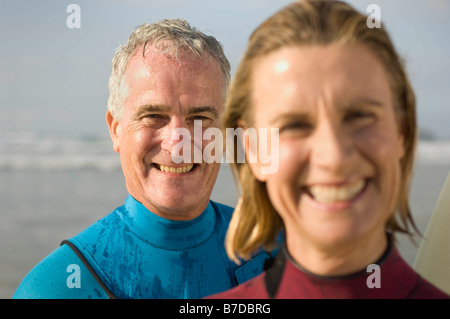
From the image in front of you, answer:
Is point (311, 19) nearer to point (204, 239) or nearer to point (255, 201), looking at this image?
point (255, 201)

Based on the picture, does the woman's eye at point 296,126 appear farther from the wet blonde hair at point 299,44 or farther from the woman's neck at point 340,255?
the woman's neck at point 340,255

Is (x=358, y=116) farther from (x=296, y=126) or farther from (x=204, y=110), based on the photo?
(x=204, y=110)

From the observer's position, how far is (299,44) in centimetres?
131

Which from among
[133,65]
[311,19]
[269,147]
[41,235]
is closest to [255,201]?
[269,147]

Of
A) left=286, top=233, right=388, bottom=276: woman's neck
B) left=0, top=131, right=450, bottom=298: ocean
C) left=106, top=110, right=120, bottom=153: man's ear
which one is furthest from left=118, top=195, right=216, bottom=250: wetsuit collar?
left=0, top=131, right=450, bottom=298: ocean

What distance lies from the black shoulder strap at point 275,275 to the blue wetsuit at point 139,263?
66 cm

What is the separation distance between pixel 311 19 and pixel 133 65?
1.03 metres

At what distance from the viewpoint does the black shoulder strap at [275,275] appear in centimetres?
149

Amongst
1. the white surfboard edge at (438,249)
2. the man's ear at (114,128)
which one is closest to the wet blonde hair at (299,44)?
the white surfboard edge at (438,249)

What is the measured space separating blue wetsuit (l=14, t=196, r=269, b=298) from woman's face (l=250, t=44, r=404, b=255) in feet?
3.00

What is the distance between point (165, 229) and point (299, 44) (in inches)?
46.4

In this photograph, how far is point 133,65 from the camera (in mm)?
2174

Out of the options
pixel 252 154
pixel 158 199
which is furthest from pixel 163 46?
pixel 252 154

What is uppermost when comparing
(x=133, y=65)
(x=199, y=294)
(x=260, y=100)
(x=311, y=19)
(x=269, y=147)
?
(x=133, y=65)
